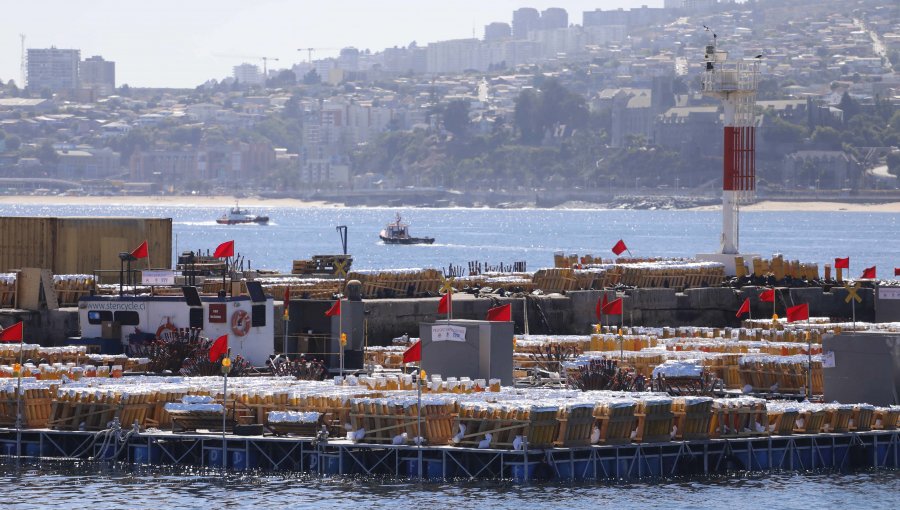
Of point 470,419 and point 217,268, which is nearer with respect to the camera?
point 470,419

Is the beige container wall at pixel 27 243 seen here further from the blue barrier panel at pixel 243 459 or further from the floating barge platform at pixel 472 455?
the blue barrier panel at pixel 243 459

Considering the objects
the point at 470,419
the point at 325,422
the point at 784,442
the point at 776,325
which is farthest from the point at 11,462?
the point at 776,325

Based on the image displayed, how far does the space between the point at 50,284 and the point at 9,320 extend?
220 cm

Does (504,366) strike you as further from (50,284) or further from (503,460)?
(50,284)

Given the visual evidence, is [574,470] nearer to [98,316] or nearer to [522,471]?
[522,471]

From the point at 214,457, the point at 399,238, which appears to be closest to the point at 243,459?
the point at 214,457

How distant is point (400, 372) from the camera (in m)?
48.2

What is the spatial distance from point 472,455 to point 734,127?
40.1m

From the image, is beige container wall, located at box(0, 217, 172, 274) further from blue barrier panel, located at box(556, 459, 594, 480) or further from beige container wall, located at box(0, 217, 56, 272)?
blue barrier panel, located at box(556, 459, 594, 480)

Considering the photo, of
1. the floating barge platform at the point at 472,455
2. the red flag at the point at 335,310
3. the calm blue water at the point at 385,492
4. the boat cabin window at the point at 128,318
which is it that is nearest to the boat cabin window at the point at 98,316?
the boat cabin window at the point at 128,318

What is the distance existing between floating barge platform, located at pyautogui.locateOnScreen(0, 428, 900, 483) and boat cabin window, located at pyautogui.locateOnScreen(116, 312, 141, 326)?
8.93 m

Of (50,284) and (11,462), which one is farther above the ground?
(50,284)

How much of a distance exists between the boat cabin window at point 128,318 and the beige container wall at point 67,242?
14.3 metres

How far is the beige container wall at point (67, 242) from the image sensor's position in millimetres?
63500
